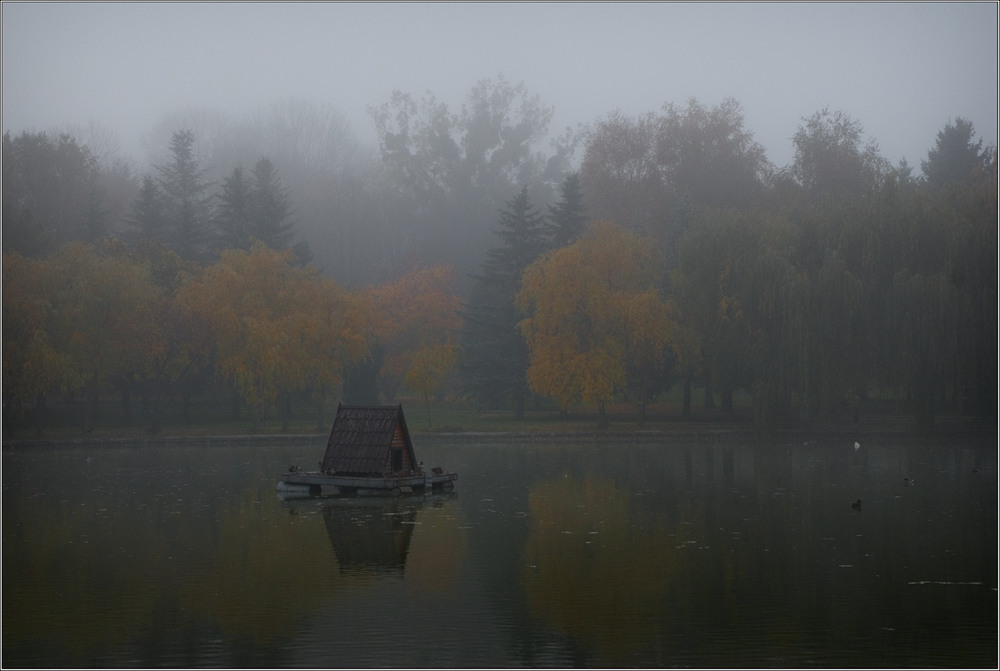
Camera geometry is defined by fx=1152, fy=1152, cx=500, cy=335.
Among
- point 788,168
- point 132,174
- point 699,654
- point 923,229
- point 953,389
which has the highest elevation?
point 132,174

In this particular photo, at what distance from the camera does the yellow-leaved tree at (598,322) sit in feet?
183

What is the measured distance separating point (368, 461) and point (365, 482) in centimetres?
88

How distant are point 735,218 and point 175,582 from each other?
1583 inches

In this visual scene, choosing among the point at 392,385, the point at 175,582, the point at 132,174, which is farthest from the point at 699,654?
the point at 132,174

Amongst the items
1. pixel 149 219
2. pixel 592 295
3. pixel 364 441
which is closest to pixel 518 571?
pixel 364 441

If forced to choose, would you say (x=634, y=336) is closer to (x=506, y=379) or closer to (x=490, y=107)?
(x=506, y=379)

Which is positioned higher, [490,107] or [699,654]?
[490,107]

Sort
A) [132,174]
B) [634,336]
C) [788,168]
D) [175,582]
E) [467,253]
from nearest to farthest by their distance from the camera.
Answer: [175,582]
[634,336]
[788,168]
[467,253]
[132,174]

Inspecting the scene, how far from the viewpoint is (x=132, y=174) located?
114500 millimetres

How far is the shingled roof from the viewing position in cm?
3531

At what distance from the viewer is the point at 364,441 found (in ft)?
117

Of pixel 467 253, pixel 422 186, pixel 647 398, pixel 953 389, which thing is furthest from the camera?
pixel 422 186

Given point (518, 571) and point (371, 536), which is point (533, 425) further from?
point (518, 571)

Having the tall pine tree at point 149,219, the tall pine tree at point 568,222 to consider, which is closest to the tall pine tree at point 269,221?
the tall pine tree at point 149,219
